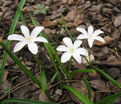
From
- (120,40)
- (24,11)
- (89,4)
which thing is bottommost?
(120,40)

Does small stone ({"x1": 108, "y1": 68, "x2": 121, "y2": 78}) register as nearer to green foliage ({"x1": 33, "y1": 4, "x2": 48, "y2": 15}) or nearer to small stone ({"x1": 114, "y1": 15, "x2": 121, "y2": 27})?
small stone ({"x1": 114, "y1": 15, "x2": 121, "y2": 27})

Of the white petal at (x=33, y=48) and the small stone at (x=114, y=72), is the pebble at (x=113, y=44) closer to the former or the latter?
the small stone at (x=114, y=72)

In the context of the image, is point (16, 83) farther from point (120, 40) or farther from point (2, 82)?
point (120, 40)

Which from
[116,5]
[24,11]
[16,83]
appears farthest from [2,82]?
[116,5]

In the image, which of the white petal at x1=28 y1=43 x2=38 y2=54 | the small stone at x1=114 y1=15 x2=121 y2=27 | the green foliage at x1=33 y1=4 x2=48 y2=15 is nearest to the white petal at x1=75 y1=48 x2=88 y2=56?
the white petal at x1=28 y1=43 x2=38 y2=54

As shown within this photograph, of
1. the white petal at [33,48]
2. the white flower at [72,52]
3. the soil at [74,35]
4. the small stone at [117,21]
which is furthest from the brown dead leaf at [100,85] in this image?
the small stone at [117,21]

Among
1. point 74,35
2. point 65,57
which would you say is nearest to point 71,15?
point 74,35

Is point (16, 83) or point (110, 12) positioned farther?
point (110, 12)

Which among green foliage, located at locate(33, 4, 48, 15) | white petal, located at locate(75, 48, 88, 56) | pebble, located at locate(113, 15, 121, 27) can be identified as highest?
white petal, located at locate(75, 48, 88, 56)

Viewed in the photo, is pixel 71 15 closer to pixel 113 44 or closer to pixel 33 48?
pixel 113 44
